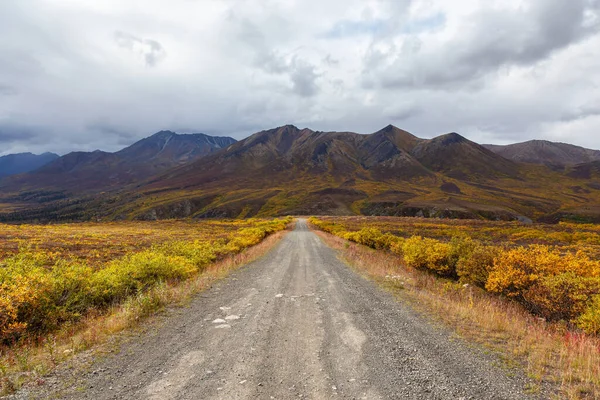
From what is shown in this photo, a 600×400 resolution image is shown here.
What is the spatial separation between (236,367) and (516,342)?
23.6 ft

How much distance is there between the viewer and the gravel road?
18.6ft

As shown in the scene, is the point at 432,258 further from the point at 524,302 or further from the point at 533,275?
the point at 533,275

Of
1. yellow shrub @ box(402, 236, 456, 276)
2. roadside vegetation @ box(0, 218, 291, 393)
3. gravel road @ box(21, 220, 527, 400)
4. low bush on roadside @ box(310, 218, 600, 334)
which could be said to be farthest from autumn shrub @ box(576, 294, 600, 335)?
roadside vegetation @ box(0, 218, 291, 393)

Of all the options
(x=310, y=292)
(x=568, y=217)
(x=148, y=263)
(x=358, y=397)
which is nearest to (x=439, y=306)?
(x=310, y=292)

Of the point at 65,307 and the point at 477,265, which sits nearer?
the point at 65,307

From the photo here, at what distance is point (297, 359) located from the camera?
275 inches

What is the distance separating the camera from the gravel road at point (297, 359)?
567cm

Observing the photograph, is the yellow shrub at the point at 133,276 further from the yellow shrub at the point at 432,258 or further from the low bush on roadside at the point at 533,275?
the low bush on roadside at the point at 533,275

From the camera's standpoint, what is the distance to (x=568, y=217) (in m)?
123

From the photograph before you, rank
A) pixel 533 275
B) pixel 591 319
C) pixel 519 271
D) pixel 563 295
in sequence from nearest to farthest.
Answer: pixel 591 319 < pixel 563 295 < pixel 533 275 < pixel 519 271

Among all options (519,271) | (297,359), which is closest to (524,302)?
(519,271)

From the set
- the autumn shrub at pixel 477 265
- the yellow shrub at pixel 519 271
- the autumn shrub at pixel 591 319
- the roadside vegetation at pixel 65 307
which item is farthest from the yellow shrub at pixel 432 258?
the roadside vegetation at pixel 65 307

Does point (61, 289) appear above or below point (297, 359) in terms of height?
above

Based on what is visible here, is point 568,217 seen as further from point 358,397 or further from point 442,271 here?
point 358,397
